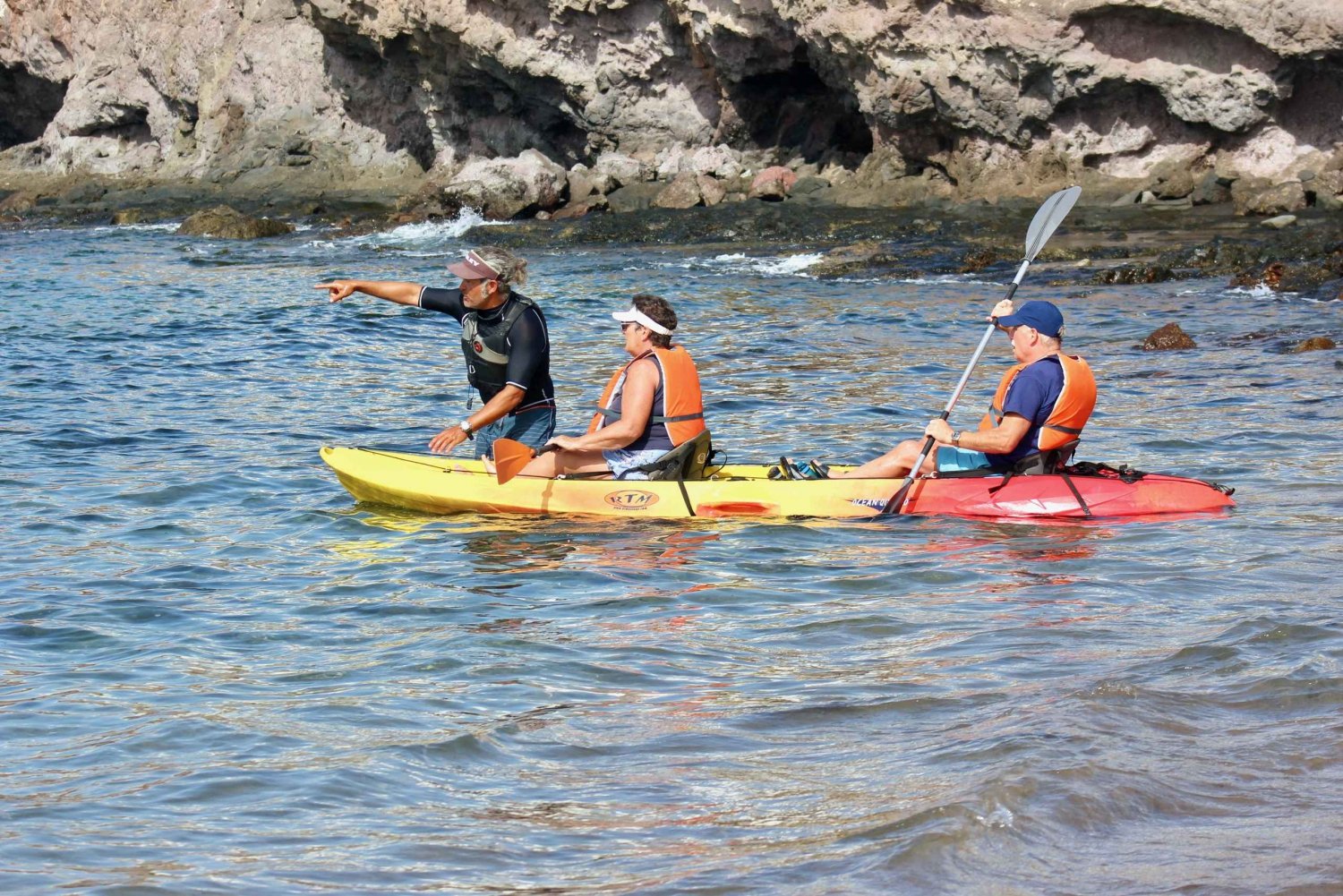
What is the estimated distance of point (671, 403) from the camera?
741 cm

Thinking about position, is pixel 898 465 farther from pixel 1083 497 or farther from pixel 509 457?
pixel 509 457

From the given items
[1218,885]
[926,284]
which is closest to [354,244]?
[926,284]

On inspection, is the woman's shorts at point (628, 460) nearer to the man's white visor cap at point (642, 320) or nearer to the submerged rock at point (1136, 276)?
the man's white visor cap at point (642, 320)

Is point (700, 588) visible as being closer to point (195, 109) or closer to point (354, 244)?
point (354, 244)

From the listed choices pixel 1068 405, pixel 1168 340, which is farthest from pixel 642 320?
pixel 1168 340

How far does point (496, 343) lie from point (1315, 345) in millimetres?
7689

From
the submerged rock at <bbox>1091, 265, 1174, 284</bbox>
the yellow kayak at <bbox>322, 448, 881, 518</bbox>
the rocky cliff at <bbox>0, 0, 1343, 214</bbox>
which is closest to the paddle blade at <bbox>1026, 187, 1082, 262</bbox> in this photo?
the yellow kayak at <bbox>322, 448, 881, 518</bbox>

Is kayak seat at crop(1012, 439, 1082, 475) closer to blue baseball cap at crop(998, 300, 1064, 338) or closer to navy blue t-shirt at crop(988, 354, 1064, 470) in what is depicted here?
navy blue t-shirt at crop(988, 354, 1064, 470)

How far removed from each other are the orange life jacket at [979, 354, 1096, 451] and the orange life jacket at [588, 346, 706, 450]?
1.54 metres

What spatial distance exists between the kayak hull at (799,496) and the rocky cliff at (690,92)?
600 inches

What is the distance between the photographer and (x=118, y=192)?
3506 cm

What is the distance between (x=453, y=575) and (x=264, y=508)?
5.97 feet

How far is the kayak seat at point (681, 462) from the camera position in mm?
7492

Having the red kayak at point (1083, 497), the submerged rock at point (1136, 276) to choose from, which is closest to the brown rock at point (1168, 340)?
the submerged rock at point (1136, 276)
